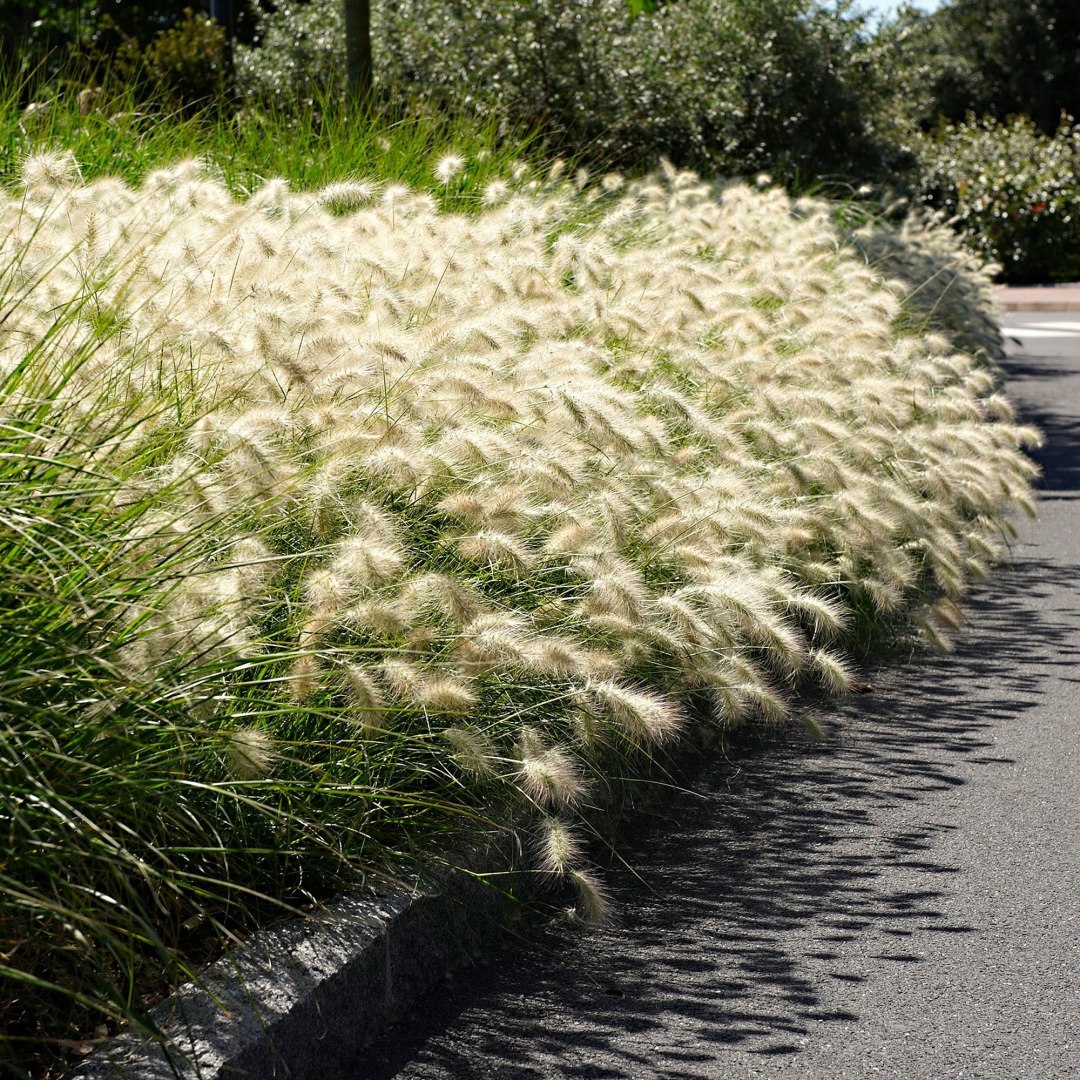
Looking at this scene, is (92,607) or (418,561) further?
(418,561)

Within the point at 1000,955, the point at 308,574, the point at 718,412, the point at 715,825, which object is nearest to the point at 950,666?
the point at 718,412

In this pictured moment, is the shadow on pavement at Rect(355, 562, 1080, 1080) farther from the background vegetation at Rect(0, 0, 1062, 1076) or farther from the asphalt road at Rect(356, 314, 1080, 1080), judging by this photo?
the background vegetation at Rect(0, 0, 1062, 1076)

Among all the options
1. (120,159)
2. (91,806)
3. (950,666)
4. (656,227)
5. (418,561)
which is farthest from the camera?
(656,227)

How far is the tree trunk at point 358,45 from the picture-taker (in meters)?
9.05

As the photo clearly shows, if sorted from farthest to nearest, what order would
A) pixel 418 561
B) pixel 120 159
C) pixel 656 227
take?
pixel 656 227
pixel 120 159
pixel 418 561

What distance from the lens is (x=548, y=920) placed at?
3.28m

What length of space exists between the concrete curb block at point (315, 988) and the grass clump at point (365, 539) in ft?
0.31

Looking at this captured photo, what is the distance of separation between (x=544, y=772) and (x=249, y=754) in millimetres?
621

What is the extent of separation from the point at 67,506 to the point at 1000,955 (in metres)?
2.02

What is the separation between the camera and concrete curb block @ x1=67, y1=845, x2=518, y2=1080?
2.34 meters

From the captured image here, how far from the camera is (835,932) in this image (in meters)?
3.21

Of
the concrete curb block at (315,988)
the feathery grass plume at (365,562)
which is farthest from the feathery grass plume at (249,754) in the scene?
the feathery grass plume at (365,562)

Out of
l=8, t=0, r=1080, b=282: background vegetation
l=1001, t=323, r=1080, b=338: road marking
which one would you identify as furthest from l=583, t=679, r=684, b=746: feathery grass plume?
l=1001, t=323, r=1080, b=338: road marking

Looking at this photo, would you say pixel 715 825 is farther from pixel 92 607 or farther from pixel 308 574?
pixel 92 607
